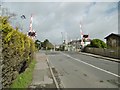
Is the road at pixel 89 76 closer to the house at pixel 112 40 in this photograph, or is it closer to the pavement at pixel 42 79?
the pavement at pixel 42 79

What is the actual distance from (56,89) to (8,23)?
14.0 ft

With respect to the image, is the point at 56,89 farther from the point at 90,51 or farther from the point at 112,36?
the point at 112,36

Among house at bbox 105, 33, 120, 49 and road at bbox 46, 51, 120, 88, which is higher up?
house at bbox 105, 33, 120, 49

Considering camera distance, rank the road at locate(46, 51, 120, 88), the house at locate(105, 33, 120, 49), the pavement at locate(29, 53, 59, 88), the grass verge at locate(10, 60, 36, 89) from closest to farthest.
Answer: the grass verge at locate(10, 60, 36, 89), the pavement at locate(29, 53, 59, 88), the road at locate(46, 51, 120, 88), the house at locate(105, 33, 120, 49)

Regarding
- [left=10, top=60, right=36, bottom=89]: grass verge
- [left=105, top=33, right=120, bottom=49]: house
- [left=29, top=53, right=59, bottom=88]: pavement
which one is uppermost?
[left=105, top=33, right=120, bottom=49]: house

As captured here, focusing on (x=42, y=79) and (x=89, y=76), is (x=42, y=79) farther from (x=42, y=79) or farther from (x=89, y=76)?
(x=89, y=76)

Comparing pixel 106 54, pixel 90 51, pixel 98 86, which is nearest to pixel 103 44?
pixel 90 51

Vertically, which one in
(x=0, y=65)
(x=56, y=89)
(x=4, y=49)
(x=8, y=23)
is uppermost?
(x=8, y=23)

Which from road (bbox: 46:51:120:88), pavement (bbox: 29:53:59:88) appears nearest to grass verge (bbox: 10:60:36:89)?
pavement (bbox: 29:53:59:88)

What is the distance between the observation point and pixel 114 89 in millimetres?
11070

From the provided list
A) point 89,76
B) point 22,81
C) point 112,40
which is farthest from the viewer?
point 112,40

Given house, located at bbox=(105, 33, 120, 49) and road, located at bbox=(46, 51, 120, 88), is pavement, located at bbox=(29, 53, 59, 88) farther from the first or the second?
house, located at bbox=(105, 33, 120, 49)

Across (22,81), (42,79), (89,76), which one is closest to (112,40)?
Answer: (89,76)

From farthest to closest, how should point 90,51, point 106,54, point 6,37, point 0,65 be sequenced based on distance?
point 90,51
point 106,54
point 6,37
point 0,65
